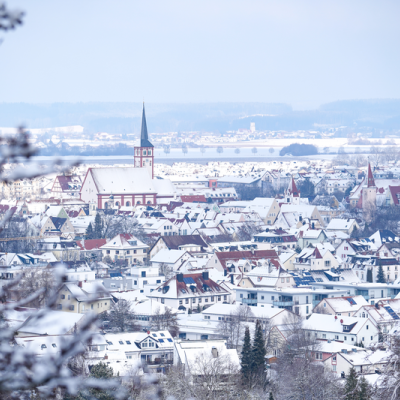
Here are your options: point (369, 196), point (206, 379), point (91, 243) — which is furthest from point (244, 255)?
point (369, 196)

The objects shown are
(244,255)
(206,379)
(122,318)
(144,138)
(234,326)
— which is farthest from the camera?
(144,138)

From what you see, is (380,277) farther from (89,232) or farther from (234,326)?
(89,232)

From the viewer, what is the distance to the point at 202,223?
50312 millimetres

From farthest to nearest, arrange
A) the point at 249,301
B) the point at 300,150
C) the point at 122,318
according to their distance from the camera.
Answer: the point at 300,150
the point at 249,301
the point at 122,318

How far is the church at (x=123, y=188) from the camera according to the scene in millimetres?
65812

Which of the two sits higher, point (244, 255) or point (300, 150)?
point (244, 255)

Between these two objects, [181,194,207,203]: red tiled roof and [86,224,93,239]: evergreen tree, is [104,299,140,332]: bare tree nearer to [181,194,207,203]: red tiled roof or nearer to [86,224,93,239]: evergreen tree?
[86,224,93,239]: evergreen tree

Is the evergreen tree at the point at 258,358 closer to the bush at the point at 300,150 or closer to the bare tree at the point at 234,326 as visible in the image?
the bare tree at the point at 234,326

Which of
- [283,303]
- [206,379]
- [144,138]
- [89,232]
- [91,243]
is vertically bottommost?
[89,232]

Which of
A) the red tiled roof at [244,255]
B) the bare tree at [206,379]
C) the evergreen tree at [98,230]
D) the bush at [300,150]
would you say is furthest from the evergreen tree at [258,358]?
the bush at [300,150]

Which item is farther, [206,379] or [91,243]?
[91,243]

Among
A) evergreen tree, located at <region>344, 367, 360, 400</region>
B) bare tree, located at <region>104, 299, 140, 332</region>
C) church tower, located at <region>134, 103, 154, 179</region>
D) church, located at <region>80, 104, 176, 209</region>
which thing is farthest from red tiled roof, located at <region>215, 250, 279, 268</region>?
church tower, located at <region>134, 103, 154, 179</region>

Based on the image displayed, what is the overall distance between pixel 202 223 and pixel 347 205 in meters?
19.0

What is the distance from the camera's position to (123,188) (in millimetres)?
66688
